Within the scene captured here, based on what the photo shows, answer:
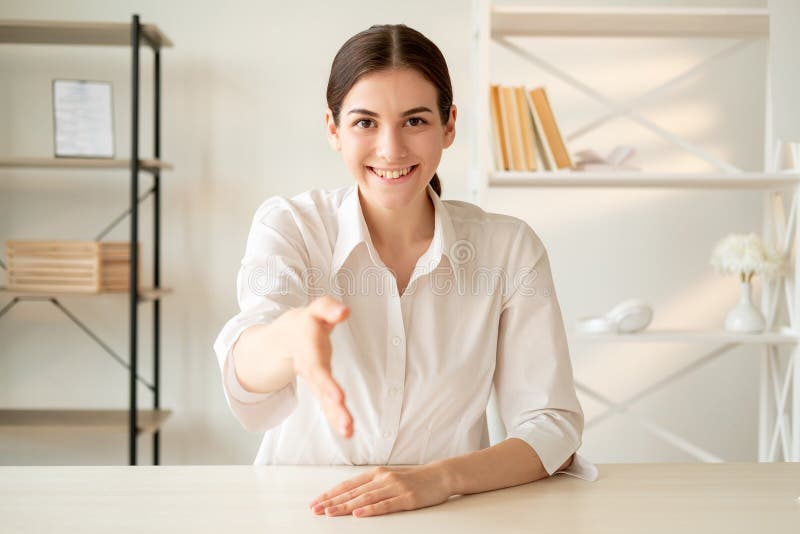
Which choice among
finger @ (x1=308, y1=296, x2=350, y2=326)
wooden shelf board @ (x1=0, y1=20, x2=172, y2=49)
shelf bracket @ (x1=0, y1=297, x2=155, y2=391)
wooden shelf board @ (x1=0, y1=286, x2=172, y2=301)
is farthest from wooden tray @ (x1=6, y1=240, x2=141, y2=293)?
finger @ (x1=308, y1=296, x2=350, y2=326)

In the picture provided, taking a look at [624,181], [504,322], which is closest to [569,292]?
[624,181]

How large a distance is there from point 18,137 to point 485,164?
5.50 ft

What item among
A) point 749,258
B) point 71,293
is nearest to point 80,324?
point 71,293

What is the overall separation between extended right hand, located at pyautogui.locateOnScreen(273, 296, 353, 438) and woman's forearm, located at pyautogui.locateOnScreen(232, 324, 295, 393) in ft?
0.29

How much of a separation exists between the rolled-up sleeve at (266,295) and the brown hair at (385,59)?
0.22m

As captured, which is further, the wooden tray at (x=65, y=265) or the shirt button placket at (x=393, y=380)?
the wooden tray at (x=65, y=265)

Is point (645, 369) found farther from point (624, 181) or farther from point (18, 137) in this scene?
point (18, 137)

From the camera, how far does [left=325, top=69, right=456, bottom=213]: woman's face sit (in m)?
1.27

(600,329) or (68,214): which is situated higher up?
(68,214)

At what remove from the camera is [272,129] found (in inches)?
112

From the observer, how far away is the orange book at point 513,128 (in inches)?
94.0

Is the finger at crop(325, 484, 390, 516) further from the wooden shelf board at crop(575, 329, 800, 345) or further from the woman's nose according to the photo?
the wooden shelf board at crop(575, 329, 800, 345)

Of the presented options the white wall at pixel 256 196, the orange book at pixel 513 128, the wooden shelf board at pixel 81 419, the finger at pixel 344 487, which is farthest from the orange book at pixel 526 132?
the finger at pixel 344 487

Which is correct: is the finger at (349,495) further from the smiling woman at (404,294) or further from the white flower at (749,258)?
the white flower at (749,258)
